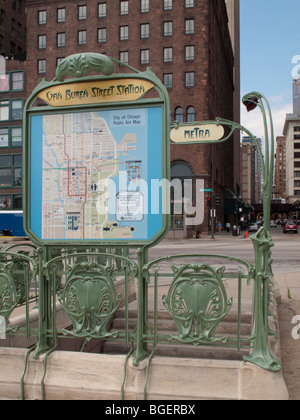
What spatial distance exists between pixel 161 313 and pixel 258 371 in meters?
3.38

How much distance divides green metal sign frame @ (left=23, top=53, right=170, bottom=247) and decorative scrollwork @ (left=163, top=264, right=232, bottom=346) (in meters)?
0.58

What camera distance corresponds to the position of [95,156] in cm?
452

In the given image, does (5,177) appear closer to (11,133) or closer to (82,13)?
(11,133)

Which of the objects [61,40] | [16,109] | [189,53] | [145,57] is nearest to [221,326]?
[189,53]

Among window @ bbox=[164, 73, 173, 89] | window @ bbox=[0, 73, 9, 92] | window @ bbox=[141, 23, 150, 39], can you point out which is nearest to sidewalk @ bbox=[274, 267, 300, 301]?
window @ bbox=[164, 73, 173, 89]

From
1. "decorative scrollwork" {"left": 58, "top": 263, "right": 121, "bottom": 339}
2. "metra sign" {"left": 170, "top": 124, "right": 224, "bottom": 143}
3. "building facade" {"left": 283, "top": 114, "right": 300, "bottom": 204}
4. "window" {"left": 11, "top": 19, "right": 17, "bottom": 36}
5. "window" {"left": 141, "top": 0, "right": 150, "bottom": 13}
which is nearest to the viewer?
"decorative scrollwork" {"left": 58, "top": 263, "right": 121, "bottom": 339}

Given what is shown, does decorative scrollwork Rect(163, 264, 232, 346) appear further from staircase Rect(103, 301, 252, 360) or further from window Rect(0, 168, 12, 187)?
window Rect(0, 168, 12, 187)

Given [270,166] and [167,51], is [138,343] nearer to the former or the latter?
[270,166]

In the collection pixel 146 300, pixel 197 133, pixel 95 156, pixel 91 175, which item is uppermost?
pixel 197 133

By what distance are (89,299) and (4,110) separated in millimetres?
47661

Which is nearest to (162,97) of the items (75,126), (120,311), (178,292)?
(75,126)

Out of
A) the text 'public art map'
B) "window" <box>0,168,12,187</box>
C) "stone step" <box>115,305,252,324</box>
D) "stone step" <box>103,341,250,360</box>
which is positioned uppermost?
"window" <box>0,168,12,187</box>

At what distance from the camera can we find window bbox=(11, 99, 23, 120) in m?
46.4
